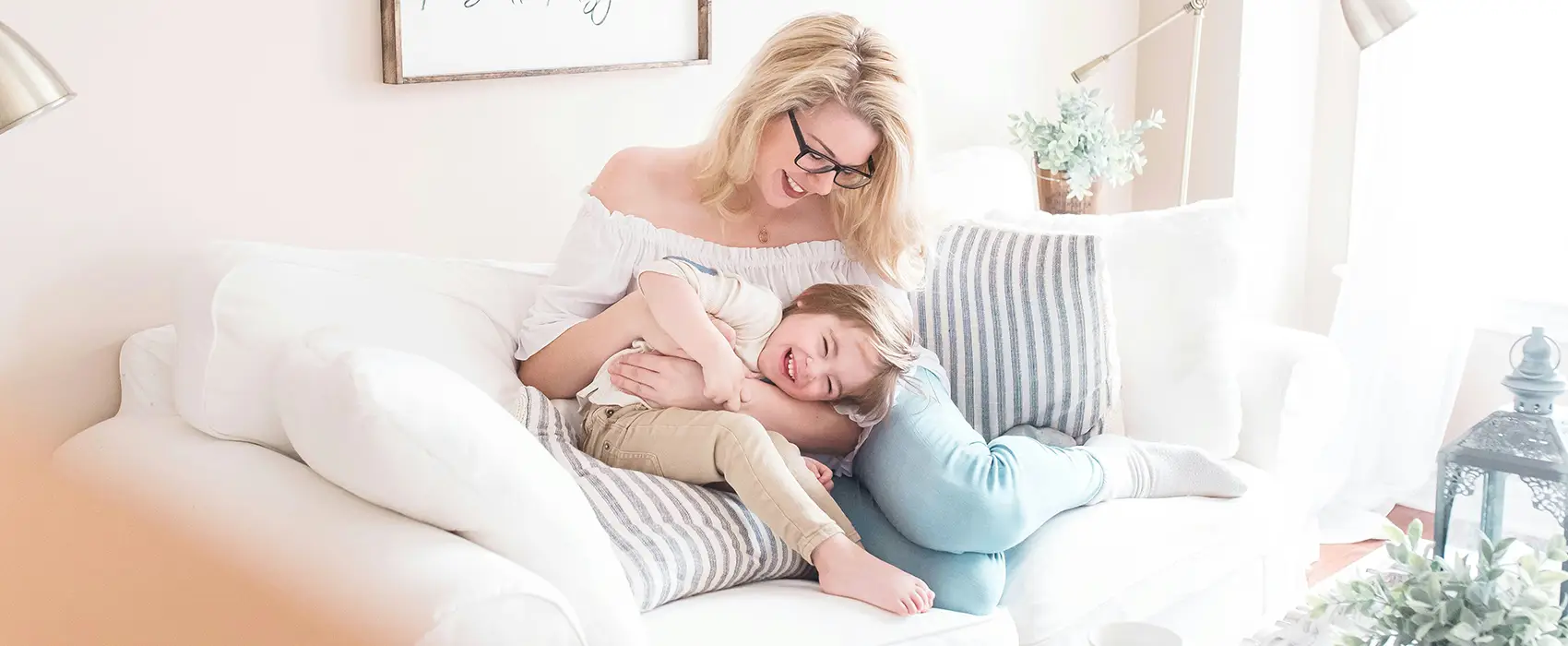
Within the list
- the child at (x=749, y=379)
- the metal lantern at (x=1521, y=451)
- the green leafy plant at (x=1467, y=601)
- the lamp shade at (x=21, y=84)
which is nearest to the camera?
the lamp shade at (x=21, y=84)

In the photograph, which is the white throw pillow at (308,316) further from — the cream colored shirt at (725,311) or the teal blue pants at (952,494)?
the teal blue pants at (952,494)

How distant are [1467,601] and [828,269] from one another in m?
1.01

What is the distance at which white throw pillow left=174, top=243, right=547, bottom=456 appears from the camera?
60.8 inches

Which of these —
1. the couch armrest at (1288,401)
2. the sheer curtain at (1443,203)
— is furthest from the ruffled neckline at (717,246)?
the sheer curtain at (1443,203)

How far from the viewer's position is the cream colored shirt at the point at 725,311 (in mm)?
1840

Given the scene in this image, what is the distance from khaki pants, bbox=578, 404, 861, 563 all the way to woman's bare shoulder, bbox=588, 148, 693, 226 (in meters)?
0.33

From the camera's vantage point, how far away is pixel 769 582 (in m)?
1.68

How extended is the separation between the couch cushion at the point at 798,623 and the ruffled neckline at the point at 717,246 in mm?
563

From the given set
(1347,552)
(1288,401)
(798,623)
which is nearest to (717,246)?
(798,623)

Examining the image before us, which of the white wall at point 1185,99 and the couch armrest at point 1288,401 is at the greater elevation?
the white wall at point 1185,99

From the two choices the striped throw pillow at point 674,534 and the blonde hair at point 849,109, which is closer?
the striped throw pillow at point 674,534

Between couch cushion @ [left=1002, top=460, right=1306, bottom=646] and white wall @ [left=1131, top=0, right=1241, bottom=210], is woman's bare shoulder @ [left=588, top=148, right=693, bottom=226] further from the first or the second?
white wall @ [left=1131, top=0, right=1241, bottom=210]

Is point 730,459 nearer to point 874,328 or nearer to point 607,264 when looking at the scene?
point 874,328

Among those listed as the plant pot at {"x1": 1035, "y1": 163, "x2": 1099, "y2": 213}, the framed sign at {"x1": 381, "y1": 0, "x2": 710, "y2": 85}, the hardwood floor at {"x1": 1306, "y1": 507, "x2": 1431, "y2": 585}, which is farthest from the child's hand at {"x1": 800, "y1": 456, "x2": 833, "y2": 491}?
the hardwood floor at {"x1": 1306, "y1": 507, "x2": 1431, "y2": 585}
